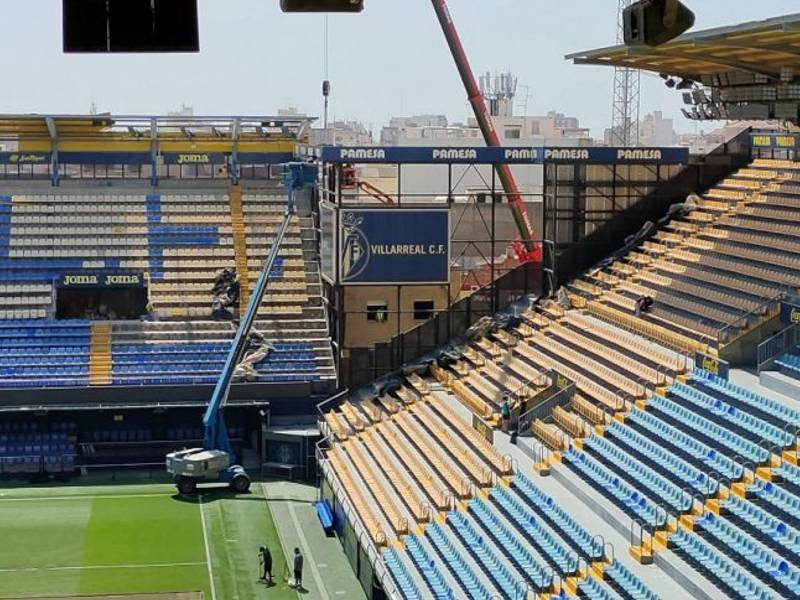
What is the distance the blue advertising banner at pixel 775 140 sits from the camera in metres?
33.0

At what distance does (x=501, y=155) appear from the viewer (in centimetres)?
3491

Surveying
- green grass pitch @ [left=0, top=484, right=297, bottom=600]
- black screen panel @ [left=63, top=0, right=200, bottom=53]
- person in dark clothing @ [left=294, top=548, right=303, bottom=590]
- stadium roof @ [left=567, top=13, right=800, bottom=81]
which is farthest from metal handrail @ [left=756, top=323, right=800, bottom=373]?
black screen panel @ [left=63, top=0, right=200, bottom=53]

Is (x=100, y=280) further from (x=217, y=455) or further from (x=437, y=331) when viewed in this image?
(x=437, y=331)

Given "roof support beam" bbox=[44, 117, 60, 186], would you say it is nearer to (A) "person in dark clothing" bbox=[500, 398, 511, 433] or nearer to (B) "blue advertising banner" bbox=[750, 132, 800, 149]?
(B) "blue advertising banner" bbox=[750, 132, 800, 149]

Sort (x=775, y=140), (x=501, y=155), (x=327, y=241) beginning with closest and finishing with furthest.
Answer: (x=775, y=140) < (x=501, y=155) < (x=327, y=241)

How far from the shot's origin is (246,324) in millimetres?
32906

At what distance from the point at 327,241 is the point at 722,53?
12.9 metres

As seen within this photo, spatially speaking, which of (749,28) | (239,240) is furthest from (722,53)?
(239,240)

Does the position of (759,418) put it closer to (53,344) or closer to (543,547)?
(543,547)

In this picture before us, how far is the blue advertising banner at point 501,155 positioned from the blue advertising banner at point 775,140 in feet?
5.22

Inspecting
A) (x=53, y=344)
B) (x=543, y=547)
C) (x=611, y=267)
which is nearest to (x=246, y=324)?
(x=53, y=344)

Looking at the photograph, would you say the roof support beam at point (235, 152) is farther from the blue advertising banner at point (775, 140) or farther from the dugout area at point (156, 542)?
the blue advertising banner at point (775, 140)

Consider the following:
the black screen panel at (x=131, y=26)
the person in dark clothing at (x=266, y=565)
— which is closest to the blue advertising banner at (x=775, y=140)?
the person in dark clothing at (x=266, y=565)

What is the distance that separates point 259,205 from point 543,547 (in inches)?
870
